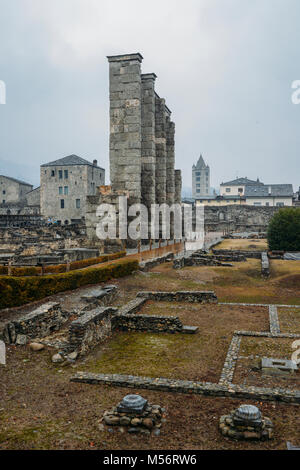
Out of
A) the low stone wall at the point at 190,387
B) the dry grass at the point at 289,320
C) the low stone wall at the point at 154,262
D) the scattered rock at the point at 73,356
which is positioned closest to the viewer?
the low stone wall at the point at 190,387

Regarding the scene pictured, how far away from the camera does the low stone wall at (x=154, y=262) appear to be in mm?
20616

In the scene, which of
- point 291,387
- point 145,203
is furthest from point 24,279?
point 145,203

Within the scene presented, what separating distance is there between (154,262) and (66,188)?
40612mm

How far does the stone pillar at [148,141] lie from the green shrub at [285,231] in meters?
9.20

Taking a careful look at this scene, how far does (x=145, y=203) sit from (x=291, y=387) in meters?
22.7

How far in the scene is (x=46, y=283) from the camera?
536 inches

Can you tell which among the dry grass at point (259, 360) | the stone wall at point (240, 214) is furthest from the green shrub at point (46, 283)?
the stone wall at point (240, 214)

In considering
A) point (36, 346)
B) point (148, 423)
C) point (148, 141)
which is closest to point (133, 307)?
point (36, 346)

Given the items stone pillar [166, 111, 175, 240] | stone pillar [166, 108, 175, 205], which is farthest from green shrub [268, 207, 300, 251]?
stone pillar [166, 108, 175, 205]

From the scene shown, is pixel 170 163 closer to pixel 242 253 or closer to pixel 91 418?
pixel 242 253

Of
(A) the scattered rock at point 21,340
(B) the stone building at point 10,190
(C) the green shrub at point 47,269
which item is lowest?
(A) the scattered rock at point 21,340

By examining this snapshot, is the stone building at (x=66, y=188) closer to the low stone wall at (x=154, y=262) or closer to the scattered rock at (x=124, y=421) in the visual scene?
the low stone wall at (x=154, y=262)

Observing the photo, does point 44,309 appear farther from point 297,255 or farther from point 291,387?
point 297,255

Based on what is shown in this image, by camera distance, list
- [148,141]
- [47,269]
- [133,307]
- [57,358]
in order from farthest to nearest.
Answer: [148,141]
[47,269]
[133,307]
[57,358]
